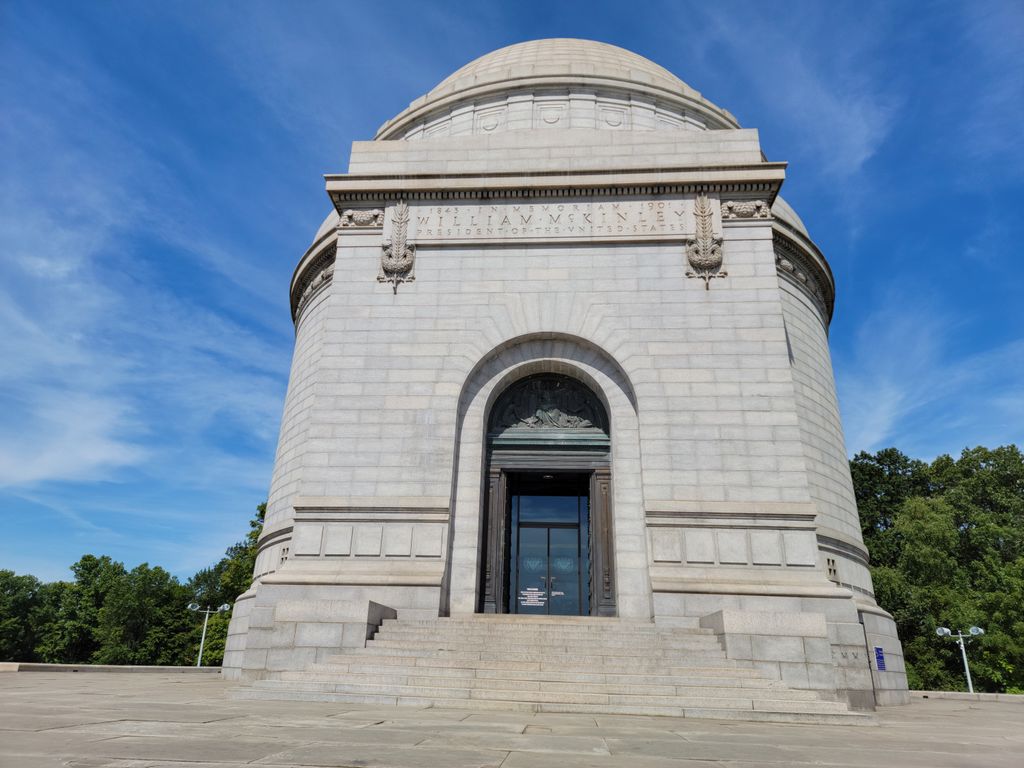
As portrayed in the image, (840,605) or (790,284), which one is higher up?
(790,284)

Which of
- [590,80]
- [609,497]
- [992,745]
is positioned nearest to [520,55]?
[590,80]

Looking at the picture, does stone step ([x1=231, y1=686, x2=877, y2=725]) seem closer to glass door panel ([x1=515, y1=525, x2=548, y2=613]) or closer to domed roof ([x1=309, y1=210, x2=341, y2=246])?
glass door panel ([x1=515, y1=525, x2=548, y2=613])

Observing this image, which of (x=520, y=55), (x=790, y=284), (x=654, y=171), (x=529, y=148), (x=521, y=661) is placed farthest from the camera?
(x=520, y=55)

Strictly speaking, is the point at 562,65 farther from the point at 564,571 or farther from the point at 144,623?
the point at 144,623

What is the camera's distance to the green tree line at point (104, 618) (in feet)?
206

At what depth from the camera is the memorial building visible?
41.4ft

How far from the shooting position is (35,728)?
4.80 metres

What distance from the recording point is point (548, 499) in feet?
58.0

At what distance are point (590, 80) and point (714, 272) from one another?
1491cm

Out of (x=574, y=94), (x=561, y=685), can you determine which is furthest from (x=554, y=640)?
(x=574, y=94)

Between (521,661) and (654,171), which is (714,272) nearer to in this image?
(654,171)

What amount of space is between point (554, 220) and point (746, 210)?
5169 mm

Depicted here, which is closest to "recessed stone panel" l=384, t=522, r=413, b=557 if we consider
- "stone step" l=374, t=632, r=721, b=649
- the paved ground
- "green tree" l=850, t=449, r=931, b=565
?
"stone step" l=374, t=632, r=721, b=649

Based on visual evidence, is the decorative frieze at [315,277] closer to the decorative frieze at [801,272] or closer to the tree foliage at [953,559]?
the decorative frieze at [801,272]
